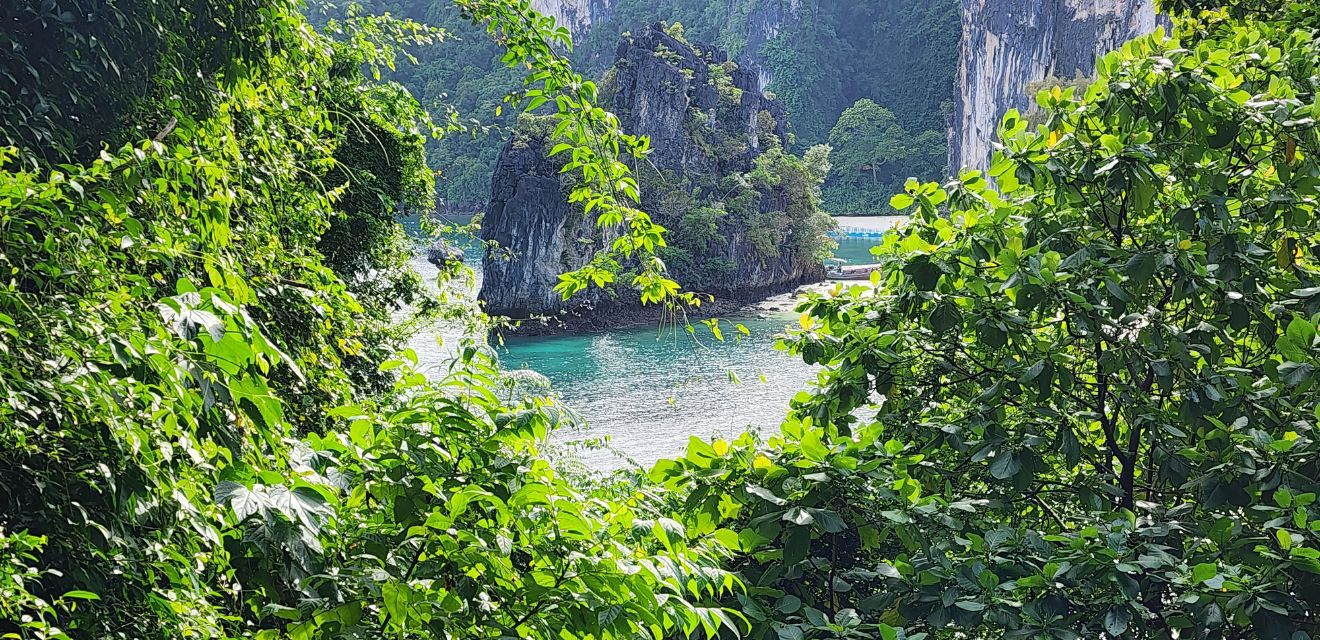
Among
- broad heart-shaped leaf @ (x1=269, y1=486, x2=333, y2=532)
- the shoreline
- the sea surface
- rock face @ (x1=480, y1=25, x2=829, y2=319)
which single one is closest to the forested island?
broad heart-shaped leaf @ (x1=269, y1=486, x2=333, y2=532)

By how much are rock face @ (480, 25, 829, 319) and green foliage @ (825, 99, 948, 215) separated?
847 inches

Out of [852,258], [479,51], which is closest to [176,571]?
[852,258]

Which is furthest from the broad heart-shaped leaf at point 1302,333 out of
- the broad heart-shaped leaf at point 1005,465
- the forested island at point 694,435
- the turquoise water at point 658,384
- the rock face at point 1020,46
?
the rock face at point 1020,46

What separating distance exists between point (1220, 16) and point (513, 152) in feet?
74.1

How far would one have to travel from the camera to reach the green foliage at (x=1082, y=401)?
1.78m

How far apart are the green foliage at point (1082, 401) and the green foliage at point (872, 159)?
5061 cm

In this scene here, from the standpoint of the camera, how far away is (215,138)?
2264 millimetres

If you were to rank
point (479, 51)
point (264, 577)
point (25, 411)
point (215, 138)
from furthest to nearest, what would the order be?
point (479, 51), point (215, 138), point (264, 577), point (25, 411)

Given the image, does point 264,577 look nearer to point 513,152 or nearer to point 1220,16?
point 1220,16

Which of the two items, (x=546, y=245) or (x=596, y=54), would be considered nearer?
(x=546, y=245)

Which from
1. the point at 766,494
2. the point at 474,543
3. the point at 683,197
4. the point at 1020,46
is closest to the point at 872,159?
the point at 1020,46

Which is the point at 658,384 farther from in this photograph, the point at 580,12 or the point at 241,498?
the point at 580,12

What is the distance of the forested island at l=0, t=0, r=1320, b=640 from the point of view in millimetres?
1073

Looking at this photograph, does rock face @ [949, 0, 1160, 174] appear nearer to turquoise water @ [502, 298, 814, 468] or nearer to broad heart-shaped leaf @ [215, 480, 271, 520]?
turquoise water @ [502, 298, 814, 468]
